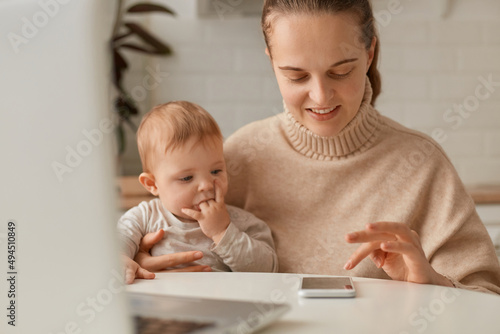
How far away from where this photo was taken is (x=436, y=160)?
128cm

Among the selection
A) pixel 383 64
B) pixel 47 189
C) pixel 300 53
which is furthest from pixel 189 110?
pixel 383 64

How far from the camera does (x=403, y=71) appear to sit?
2.77 meters

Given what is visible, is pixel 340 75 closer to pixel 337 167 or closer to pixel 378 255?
pixel 337 167

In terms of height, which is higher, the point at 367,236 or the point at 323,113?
the point at 323,113

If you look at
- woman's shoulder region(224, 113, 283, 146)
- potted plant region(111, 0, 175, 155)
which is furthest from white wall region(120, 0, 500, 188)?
woman's shoulder region(224, 113, 283, 146)

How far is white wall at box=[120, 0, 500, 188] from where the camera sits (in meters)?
2.74

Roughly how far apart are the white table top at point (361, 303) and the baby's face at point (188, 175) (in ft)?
0.78

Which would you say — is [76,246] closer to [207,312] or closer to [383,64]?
[207,312]

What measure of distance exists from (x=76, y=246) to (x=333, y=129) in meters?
0.90

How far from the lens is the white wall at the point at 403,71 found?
9.00 feet

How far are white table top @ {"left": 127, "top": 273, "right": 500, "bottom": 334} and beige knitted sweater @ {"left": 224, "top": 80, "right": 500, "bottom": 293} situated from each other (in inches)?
12.7

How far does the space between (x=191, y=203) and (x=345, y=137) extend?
37 cm

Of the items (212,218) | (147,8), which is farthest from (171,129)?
(147,8)

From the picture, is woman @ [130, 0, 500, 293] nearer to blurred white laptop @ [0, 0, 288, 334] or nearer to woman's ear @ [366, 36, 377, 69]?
woman's ear @ [366, 36, 377, 69]
